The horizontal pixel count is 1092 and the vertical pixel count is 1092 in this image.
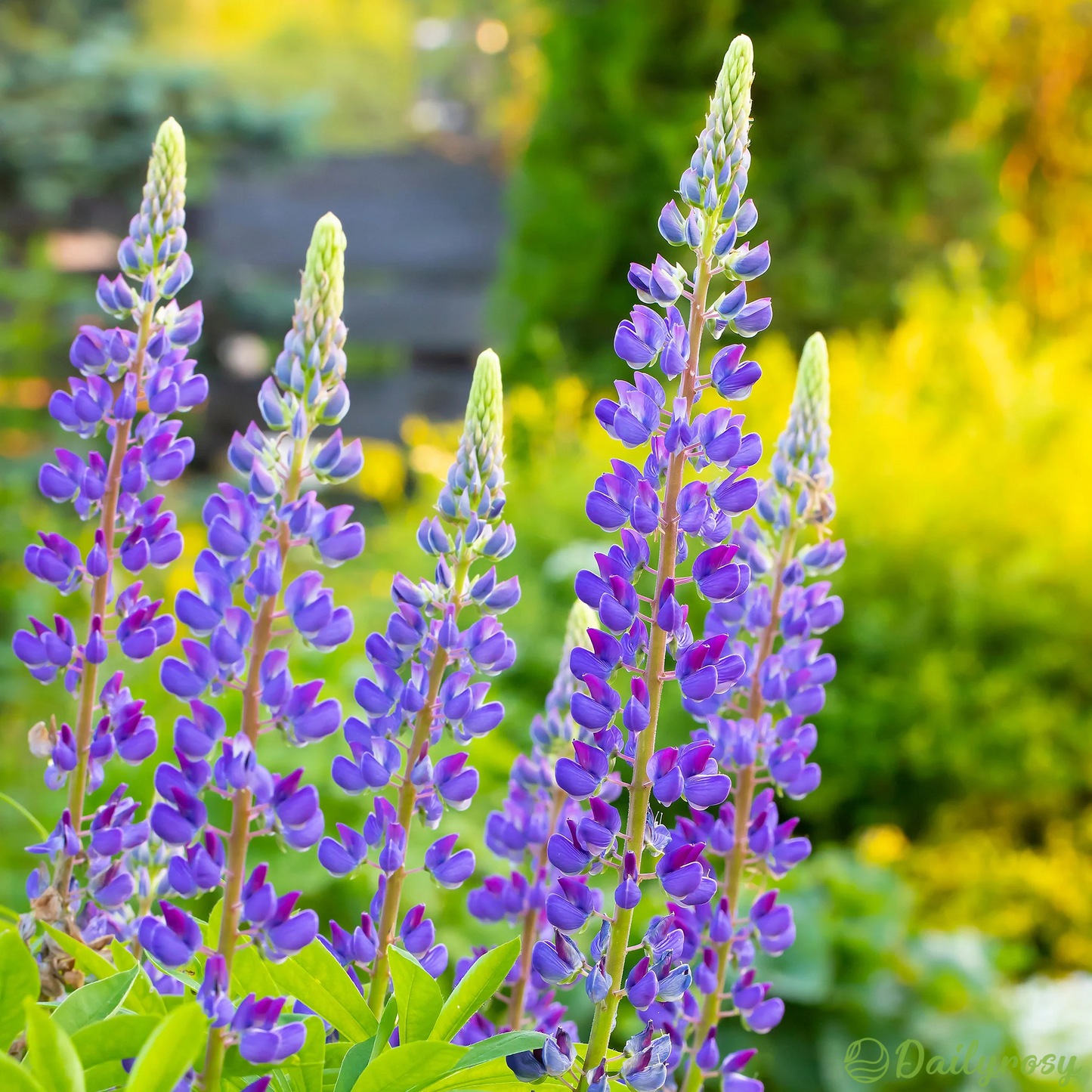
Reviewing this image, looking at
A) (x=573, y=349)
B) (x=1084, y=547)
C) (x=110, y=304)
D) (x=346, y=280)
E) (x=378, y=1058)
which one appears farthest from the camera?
(x=346, y=280)

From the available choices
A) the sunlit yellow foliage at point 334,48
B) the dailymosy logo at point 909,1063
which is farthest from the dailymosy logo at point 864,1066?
the sunlit yellow foliage at point 334,48

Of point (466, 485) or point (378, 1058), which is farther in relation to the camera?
point (466, 485)

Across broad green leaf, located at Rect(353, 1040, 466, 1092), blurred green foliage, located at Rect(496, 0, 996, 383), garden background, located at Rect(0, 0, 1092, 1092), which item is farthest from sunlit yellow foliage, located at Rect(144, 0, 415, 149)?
broad green leaf, located at Rect(353, 1040, 466, 1092)

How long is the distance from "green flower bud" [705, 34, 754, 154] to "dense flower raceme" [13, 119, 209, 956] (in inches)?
13.0

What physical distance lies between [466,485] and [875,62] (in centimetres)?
593

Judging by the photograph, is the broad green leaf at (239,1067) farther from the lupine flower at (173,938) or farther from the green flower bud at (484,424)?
the green flower bud at (484,424)

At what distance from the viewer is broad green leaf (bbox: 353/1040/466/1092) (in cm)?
54

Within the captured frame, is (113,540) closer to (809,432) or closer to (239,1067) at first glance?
(239,1067)

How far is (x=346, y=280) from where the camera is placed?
30.5 feet

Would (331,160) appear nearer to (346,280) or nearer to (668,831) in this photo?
(346,280)

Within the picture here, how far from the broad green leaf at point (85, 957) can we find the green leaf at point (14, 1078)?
0.11 metres

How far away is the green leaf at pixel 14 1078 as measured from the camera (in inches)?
18.6

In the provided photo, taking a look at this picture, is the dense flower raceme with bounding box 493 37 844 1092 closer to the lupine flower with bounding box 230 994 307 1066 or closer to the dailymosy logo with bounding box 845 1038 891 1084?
the lupine flower with bounding box 230 994 307 1066

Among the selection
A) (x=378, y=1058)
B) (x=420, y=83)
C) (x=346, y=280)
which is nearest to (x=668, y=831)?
(x=378, y=1058)
